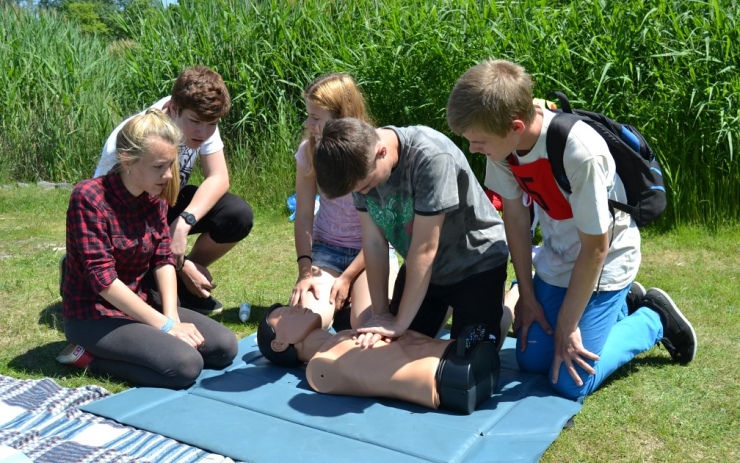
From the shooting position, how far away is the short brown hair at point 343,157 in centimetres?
288

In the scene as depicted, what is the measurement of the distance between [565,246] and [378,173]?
0.91m

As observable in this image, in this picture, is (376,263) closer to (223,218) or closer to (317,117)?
(317,117)

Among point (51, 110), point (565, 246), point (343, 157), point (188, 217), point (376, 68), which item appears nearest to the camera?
point (343, 157)

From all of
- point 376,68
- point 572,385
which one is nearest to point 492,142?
point 572,385

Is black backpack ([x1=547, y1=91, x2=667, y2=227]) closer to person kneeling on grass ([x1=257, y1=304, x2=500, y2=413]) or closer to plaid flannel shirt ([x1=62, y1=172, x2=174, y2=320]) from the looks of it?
person kneeling on grass ([x1=257, y1=304, x2=500, y2=413])

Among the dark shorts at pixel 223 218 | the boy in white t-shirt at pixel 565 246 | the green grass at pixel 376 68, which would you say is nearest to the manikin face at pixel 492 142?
the boy in white t-shirt at pixel 565 246

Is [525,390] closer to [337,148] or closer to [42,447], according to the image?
[337,148]

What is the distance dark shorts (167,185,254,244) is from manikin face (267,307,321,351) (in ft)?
3.58

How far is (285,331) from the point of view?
3627 millimetres

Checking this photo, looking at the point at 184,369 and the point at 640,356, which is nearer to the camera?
the point at 184,369

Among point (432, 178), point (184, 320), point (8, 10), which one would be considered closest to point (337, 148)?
point (432, 178)

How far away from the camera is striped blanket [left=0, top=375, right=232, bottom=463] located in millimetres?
2785

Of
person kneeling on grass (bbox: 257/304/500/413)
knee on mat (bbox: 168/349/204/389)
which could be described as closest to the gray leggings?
knee on mat (bbox: 168/349/204/389)

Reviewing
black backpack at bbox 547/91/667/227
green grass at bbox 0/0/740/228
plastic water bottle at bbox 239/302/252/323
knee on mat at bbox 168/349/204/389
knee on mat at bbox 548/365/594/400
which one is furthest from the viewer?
green grass at bbox 0/0/740/228
